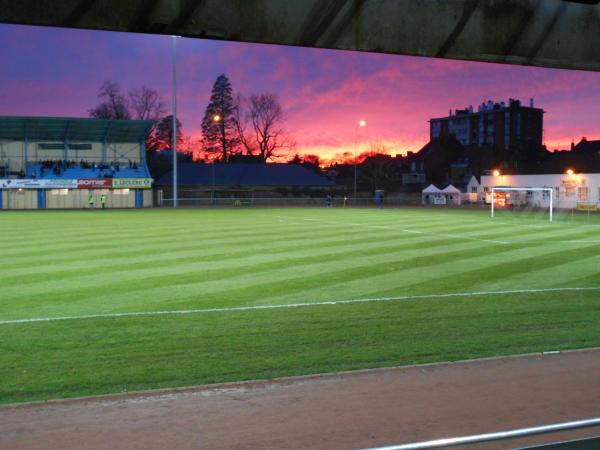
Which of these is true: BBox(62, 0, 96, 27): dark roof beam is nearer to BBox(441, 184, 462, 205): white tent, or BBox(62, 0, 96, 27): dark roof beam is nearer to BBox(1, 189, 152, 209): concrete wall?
BBox(1, 189, 152, 209): concrete wall

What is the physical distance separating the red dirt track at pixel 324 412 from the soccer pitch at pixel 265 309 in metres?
0.53

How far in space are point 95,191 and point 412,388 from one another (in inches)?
2576

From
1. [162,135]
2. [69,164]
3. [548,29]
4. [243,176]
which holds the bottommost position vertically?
[548,29]

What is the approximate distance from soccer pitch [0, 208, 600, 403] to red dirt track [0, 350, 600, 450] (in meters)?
0.53

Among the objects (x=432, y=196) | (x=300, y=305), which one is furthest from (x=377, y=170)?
(x=300, y=305)

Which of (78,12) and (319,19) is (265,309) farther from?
(78,12)

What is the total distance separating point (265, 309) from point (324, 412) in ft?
17.2

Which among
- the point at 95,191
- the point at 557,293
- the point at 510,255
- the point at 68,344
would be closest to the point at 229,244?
the point at 510,255

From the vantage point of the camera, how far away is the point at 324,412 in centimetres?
567

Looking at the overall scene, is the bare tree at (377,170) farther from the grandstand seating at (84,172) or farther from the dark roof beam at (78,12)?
the dark roof beam at (78,12)

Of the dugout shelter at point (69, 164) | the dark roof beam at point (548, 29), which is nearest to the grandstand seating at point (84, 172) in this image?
the dugout shelter at point (69, 164)

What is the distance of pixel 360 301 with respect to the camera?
38.2 ft

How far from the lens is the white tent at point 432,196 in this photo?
73.1m

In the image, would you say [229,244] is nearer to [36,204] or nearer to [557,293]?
[557,293]
